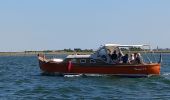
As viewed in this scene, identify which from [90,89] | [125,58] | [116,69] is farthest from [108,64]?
[90,89]

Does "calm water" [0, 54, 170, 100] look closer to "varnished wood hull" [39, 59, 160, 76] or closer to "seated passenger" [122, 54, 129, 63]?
"varnished wood hull" [39, 59, 160, 76]

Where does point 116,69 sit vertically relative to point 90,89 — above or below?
above

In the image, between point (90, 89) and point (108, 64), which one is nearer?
point (90, 89)

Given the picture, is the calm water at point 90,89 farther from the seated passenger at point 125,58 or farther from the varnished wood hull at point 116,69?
the seated passenger at point 125,58

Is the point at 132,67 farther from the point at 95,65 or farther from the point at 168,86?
the point at 168,86

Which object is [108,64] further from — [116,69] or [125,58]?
[125,58]

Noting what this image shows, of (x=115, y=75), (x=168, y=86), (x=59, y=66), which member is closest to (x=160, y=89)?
(x=168, y=86)

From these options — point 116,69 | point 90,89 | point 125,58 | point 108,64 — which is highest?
point 125,58

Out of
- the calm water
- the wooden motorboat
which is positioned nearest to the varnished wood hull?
the wooden motorboat

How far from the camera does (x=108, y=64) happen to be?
4734 centimetres

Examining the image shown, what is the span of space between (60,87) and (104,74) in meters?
9.87

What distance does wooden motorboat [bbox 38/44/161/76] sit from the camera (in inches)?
1857

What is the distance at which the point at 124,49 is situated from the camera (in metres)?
51.7

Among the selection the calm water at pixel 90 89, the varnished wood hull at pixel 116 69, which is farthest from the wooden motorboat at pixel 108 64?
the calm water at pixel 90 89
